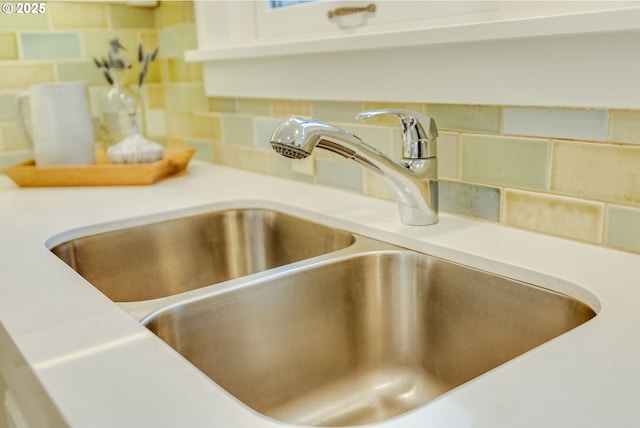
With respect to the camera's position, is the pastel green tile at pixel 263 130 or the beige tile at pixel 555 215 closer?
the beige tile at pixel 555 215

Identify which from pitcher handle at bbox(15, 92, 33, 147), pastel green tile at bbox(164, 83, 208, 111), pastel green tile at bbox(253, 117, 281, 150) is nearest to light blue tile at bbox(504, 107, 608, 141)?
pastel green tile at bbox(253, 117, 281, 150)

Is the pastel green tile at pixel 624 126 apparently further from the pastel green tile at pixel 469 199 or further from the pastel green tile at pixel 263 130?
the pastel green tile at pixel 263 130

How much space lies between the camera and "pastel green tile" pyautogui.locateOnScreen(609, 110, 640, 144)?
764mm

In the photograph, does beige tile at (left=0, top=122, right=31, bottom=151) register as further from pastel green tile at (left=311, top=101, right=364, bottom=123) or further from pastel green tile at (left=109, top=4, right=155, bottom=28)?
pastel green tile at (left=311, top=101, right=364, bottom=123)

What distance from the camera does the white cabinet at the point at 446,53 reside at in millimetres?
755

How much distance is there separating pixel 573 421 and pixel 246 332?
0.45 metres

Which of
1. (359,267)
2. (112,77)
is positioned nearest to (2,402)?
(359,267)

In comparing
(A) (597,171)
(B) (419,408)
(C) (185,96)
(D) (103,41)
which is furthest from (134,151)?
(B) (419,408)

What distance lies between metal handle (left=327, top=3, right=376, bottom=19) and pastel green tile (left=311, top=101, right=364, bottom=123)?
166 mm

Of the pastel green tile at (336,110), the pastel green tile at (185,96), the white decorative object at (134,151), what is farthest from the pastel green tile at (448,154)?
the pastel green tile at (185,96)

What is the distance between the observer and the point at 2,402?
0.79m

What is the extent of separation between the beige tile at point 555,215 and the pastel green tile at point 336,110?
1.21 ft

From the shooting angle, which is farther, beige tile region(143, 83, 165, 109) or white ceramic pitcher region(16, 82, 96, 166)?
beige tile region(143, 83, 165, 109)

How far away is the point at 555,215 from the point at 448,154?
0.21m
